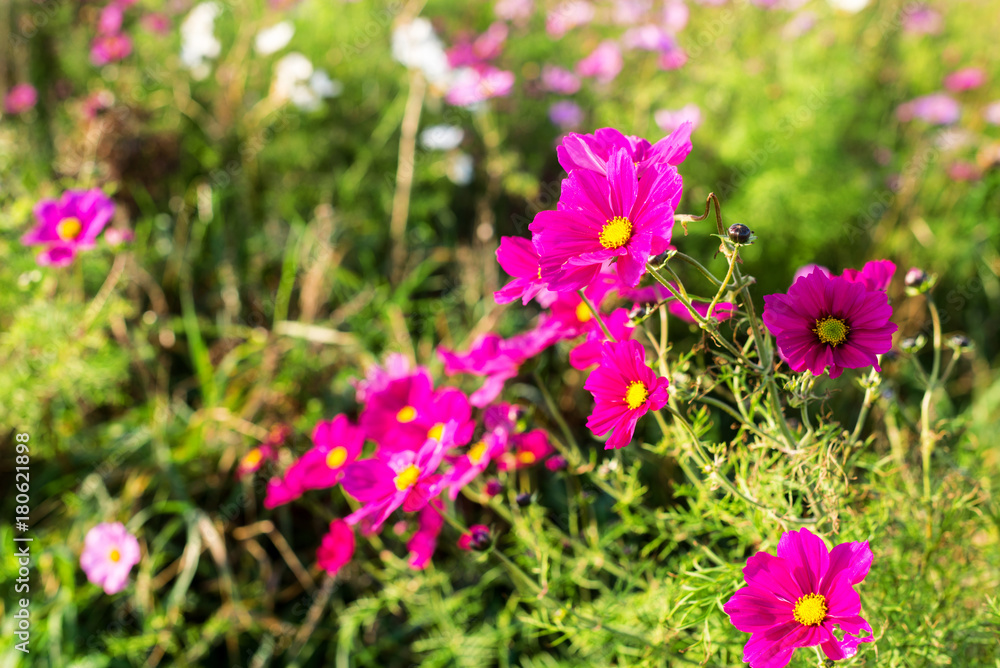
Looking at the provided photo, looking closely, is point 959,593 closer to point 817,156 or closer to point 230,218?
point 817,156

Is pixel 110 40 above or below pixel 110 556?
above

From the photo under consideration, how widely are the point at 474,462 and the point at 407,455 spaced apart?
10cm

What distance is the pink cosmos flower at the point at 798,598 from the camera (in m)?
0.62

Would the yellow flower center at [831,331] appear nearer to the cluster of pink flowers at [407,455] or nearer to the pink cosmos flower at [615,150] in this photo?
the pink cosmos flower at [615,150]

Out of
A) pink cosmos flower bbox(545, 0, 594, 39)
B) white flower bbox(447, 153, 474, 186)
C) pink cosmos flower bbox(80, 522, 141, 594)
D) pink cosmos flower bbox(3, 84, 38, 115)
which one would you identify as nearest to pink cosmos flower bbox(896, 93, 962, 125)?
pink cosmos flower bbox(545, 0, 594, 39)

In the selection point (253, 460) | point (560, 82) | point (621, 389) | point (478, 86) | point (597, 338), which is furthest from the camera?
point (560, 82)

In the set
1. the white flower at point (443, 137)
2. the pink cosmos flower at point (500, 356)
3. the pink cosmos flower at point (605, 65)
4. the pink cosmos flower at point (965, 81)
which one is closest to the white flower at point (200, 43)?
the white flower at point (443, 137)

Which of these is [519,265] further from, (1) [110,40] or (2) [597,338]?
(1) [110,40]

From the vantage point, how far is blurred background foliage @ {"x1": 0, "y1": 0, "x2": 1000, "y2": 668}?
3.22 feet

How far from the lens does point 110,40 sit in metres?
2.73

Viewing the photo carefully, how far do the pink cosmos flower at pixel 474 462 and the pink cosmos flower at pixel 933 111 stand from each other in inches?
102

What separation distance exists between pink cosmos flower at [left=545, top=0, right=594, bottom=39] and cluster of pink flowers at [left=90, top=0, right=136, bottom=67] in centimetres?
195

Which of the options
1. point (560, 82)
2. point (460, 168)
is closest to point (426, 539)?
point (460, 168)

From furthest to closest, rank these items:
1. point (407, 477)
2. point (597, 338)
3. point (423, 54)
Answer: point (423, 54)
point (407, 477)
point (597, 338)
